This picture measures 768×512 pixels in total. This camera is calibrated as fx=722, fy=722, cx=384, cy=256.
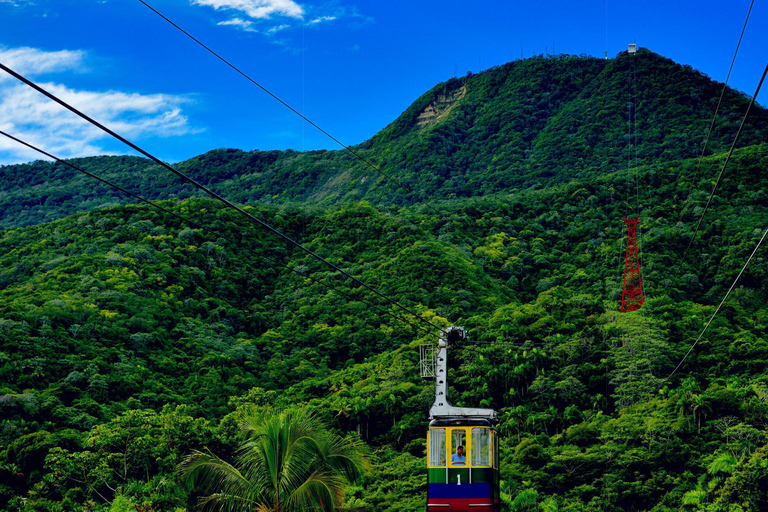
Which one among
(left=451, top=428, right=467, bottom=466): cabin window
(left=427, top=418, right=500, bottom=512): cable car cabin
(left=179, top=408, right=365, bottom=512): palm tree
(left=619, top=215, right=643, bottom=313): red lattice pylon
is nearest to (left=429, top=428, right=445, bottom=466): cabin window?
(left=427, top=418, right=500, bottom=512): cable car cabin

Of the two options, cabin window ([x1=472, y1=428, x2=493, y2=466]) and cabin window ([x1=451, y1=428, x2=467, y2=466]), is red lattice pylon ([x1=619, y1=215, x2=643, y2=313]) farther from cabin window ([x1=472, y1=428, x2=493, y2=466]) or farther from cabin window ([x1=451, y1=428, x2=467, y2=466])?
cabin window ([x1=451, y1=428, x2=467, y2=466])

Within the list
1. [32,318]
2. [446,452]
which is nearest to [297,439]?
[446,452]

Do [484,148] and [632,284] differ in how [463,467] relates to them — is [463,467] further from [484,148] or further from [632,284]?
[484,148]

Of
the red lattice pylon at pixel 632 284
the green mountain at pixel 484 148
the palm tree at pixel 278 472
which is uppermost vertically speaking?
the green mountain at pixel 484 148

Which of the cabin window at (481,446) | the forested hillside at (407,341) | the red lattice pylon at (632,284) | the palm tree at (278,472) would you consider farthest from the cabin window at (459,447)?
the red lattice pylon at (632,284)

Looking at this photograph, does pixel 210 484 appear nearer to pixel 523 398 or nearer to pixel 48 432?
pixel 48 432

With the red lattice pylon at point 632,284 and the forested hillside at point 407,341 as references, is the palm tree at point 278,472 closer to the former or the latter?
the forested hillside at point 407,341
